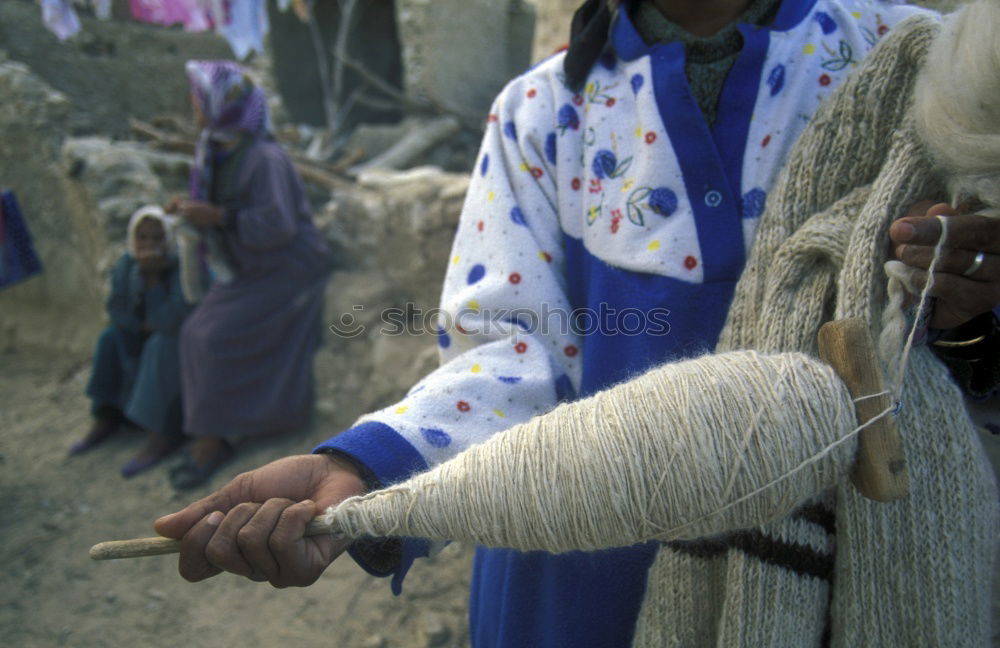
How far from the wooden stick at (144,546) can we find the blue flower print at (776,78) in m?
0.99

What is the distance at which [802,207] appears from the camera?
0.95 metres

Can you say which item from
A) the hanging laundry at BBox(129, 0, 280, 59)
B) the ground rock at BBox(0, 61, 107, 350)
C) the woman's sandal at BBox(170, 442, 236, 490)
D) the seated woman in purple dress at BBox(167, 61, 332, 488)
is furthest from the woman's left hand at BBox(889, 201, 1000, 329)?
the hanging laundry at BBox(129, 0, 280, 59)

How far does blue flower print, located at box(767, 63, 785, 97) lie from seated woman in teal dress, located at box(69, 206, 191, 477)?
4.17m

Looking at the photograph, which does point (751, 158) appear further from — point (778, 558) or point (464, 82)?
point (464, 82)

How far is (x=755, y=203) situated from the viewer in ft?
3.43

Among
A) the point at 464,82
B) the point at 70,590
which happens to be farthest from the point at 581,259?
the point at 464,82

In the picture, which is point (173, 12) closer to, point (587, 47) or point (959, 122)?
point (587, 47)

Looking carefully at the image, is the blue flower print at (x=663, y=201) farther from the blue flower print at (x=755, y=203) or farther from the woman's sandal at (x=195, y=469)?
the woman's sandal at (x=195, y=469)

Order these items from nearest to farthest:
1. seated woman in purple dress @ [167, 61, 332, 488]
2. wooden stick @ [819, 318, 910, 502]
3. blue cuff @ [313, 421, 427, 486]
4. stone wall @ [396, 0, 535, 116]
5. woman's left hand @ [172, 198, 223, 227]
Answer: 1. wooden stick @ [819, 318, 910, 502]
2. blue cuff @ [313, 421, 427, 486]
3. woman's left hand @ [172, 198, 223, 227]
4. seated woman in purple dress @ [167, 61, 332, 488]
5. stone wall @ [396, 0, 535, 116]

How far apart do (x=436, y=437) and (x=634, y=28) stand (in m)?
0.83

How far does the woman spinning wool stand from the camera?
31.5 inches

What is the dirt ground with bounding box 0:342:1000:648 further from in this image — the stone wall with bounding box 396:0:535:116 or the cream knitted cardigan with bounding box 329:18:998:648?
the stone wall with bounding box 396:0:535:116

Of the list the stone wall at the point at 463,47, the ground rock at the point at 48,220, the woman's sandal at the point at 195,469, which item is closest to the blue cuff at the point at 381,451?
the woman's sandal at the point at 195,469

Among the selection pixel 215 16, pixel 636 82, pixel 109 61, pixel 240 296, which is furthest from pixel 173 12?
pixel 636 82
